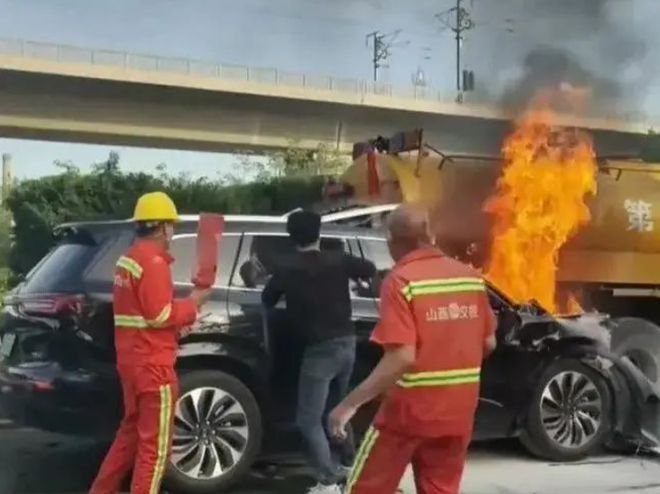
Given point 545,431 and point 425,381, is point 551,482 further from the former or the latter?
point 425,381

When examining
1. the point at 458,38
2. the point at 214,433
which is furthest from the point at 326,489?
the point at 458,38

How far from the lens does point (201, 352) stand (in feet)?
22.8

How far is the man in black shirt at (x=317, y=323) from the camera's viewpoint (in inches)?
267

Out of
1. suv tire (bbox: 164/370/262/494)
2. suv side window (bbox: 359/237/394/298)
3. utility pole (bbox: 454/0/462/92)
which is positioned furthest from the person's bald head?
utility pole (bbox: 454/0/462/92)

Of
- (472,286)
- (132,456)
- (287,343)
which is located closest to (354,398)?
(472,286)

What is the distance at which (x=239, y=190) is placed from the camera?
2392 centimetres

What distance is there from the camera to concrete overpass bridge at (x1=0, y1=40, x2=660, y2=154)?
3316 centimetres

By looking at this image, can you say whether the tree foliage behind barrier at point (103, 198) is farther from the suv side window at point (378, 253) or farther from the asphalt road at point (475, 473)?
the suv side window at point (378, 253)

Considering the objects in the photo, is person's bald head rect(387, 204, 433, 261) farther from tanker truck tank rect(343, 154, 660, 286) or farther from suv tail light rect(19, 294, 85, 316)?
tanker truck tank rect(343, 154, 660, 286)

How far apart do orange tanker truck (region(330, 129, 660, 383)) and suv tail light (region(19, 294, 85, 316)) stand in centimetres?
424

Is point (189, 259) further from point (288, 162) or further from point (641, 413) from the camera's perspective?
point (288, 162)

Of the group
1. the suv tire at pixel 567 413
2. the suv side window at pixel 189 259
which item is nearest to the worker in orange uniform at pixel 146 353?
the suv side window at pixel 189 259

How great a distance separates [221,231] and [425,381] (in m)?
2.62

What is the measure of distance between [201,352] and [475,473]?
7.45 ft
